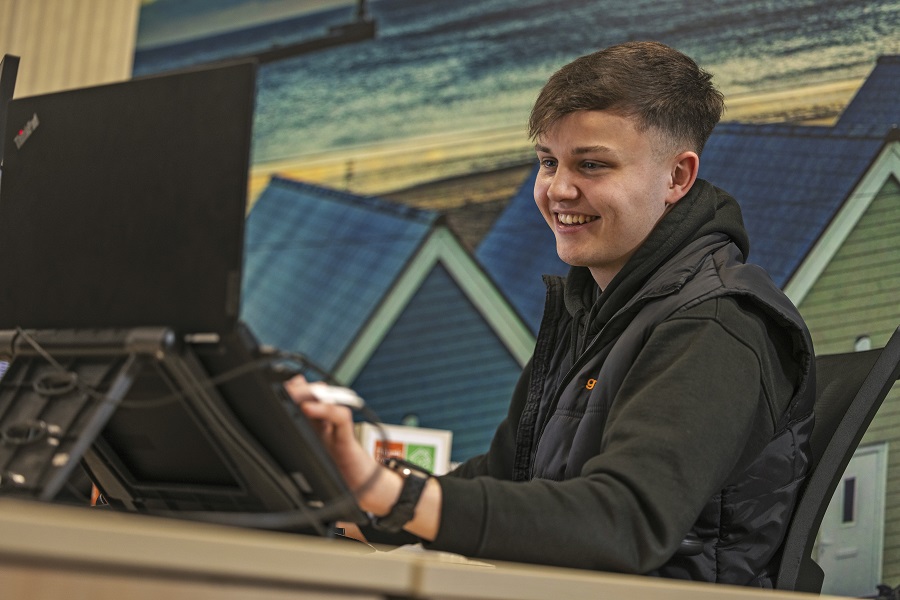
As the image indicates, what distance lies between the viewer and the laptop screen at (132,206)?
2.85 feet

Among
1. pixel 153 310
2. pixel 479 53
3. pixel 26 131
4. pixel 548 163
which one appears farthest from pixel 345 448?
pixel 479 53

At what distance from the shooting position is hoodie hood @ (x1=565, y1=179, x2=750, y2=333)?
54.6 inches

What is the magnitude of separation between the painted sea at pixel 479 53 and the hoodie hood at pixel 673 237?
150cm

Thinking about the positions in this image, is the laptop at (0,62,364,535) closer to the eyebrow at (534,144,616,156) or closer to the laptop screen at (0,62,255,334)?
the laptop screen at (0,62,255,334)

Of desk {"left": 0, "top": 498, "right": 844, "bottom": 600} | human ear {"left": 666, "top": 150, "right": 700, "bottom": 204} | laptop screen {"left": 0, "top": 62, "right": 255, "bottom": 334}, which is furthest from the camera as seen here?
human ear {"left": 666, "top": 150, "right": 700, "bottom": 204}

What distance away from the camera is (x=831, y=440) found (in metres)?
1.32

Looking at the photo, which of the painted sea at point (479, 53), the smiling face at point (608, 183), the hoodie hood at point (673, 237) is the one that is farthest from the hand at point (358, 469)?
the painted sea at point (479, 53)

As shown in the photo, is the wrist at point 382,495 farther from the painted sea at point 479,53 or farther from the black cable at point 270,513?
the painted sea at point 479,53

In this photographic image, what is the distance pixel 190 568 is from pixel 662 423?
0.56 meters

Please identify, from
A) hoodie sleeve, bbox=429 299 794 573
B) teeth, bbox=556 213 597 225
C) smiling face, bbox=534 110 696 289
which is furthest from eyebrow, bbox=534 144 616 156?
hoodie sleeve, bbox=429 299 794 573

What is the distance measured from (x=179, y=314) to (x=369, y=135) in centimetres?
278

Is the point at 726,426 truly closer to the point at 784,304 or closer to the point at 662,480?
the point at 662,480

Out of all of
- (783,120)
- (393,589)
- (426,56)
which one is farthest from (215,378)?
(426,56)

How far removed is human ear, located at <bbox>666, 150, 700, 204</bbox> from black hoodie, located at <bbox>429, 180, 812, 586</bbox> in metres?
0.02
